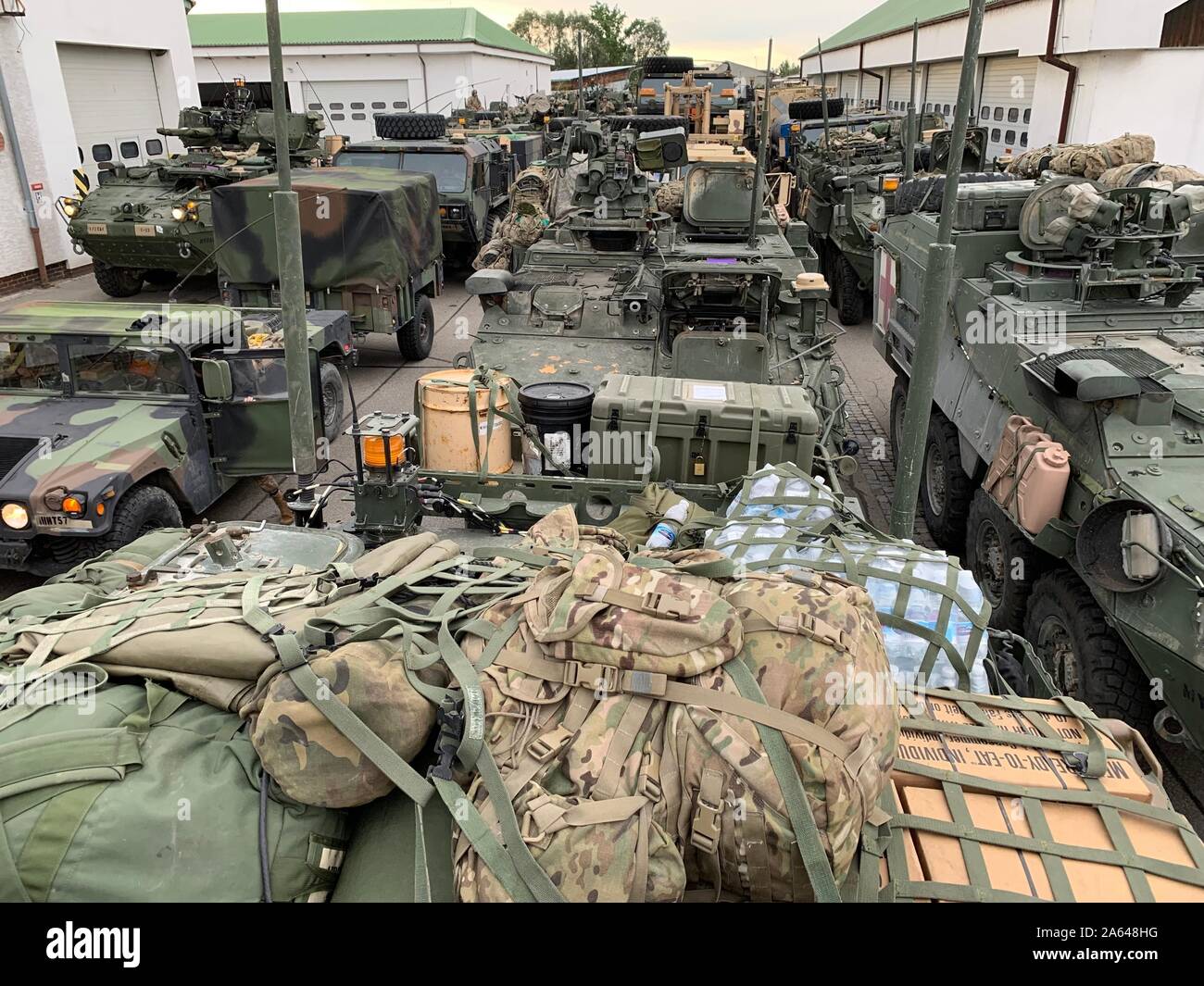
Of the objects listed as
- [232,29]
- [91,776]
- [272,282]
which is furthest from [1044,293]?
[232,29]

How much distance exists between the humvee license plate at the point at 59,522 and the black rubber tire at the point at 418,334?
6049 mm

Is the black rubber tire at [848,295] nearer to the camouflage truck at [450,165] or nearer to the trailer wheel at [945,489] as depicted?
the camouflage truck at [450,165]

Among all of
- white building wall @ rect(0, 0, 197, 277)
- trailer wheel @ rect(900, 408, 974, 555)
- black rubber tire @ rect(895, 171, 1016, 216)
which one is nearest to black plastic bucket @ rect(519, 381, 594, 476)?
trailer wheel @ rect(900, 408, 974, 555)

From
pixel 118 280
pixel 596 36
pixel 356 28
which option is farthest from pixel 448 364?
pixel 596 36

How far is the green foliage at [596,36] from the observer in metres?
53.9

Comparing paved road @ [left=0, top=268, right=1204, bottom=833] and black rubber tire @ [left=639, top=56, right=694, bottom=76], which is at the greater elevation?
black rubber tire @ [left=639, top=56, right=694, bottom=76]

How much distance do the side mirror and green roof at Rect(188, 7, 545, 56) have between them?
1175 inches

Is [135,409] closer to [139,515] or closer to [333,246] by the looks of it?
[139,515]

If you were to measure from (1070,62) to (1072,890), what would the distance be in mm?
19765

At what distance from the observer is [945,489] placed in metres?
7.30

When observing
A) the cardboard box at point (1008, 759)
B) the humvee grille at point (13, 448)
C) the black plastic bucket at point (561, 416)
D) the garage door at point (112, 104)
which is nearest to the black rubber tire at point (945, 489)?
the black plastic bucket at point (561, 416)

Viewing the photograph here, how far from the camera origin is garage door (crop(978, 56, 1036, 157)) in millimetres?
20969

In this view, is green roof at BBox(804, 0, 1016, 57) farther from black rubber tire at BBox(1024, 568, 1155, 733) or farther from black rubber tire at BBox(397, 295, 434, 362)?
black rubber tire at BBox(1024, 568, 1155, 733)

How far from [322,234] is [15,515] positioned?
219 inches
